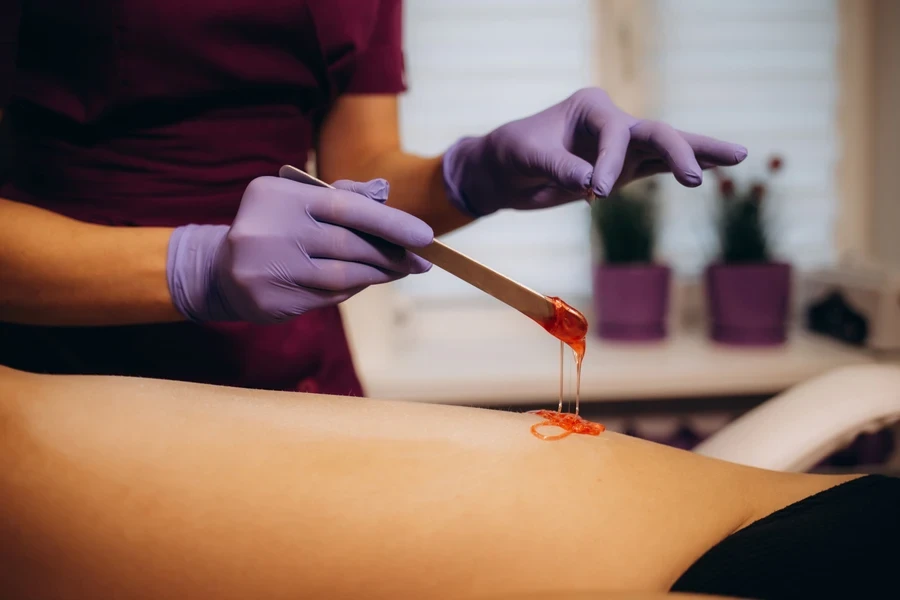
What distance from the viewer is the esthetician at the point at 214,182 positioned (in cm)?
61

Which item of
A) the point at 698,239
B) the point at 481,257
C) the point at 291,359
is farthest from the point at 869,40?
the point at 291,359

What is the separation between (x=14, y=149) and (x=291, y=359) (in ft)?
1.18

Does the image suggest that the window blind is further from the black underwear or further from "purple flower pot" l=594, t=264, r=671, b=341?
the black underwear

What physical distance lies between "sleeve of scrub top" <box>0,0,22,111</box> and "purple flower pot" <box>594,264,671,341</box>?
1143mm

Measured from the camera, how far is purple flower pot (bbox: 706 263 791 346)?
152cm

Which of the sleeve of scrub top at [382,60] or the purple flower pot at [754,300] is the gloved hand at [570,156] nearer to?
the sleeve of scrub top at [382,60]

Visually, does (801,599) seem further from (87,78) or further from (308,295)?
(87,78)

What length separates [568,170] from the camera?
0.67m

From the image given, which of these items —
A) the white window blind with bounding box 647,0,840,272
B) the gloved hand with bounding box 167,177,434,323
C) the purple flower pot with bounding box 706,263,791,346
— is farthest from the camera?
the white window blind with bounding box 647,0,840,272

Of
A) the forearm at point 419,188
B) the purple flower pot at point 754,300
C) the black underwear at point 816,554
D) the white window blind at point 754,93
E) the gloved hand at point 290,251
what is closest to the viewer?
the black underwear at point 816,554

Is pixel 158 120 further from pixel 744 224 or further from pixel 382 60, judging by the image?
pixel 744 224

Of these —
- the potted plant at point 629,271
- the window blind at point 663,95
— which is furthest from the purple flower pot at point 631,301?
the window blind at point 663,95

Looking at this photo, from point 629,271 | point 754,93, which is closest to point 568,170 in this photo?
point 629,271

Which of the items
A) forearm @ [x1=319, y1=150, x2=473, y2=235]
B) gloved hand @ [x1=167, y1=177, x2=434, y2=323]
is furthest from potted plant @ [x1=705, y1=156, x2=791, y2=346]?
gloved hand @ [x1=167, y1=177, x2=434, y2=323]
